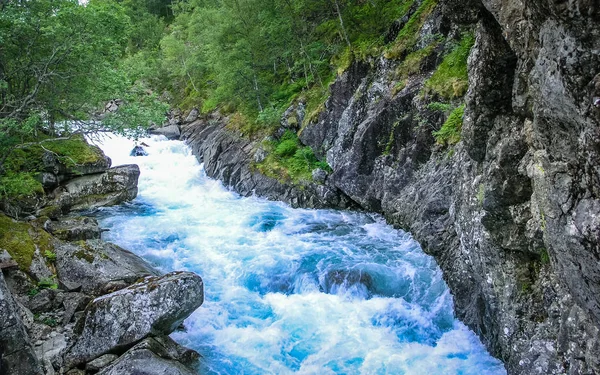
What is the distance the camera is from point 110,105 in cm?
3772

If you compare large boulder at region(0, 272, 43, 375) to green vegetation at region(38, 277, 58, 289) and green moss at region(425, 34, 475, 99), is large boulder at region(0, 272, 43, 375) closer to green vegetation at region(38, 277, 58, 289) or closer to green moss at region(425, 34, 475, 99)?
green vegetation at region(38, 277, 58, 289)

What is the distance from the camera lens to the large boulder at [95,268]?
10898mm

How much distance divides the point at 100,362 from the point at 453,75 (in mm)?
13002

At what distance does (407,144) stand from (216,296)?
8.66 m

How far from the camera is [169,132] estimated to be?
3303 cm

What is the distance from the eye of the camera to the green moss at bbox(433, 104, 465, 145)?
1248 centimetres

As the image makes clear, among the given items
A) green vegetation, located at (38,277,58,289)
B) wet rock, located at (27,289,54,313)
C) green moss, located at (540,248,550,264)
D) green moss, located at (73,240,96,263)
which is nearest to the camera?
green moss, located at (540,248,550,264)

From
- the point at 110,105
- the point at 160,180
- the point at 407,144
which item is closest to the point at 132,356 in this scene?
the point at 407,144

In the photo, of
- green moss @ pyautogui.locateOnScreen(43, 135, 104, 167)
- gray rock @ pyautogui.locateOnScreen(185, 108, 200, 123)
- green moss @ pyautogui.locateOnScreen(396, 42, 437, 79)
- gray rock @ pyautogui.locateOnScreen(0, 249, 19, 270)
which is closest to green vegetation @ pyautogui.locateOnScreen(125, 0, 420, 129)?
green moss @ pyautogui.locateOnScreen(396, 42, 437, 79)

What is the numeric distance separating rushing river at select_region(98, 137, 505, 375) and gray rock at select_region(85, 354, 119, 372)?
6.17 ft

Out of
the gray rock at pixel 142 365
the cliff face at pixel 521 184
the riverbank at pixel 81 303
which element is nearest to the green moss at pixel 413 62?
the cliff face at pixel 521 184

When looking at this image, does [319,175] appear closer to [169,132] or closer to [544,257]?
[544,257]

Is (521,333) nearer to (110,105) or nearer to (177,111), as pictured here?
(177,111)

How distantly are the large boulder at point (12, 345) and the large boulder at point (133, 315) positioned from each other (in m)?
0.77
